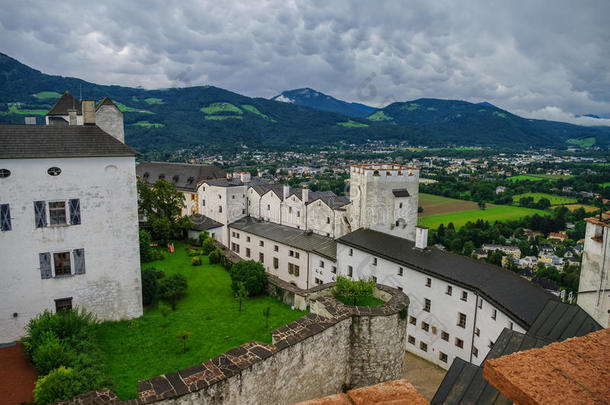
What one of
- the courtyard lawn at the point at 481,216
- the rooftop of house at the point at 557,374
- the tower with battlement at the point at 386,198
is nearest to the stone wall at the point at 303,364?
the rooftop of house at the point at 557,374

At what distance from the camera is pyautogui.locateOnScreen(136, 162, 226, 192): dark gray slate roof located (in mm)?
67688

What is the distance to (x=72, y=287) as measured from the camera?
2128 cm

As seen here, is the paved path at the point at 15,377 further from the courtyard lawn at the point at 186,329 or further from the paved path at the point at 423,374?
the paved path at the point at 423,374

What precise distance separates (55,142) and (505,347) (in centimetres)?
2300

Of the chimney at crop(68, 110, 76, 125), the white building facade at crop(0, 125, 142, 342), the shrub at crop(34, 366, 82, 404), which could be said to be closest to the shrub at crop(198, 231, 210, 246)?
the chimney at crop(68, 110, 76, 125)

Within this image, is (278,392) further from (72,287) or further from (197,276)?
(197,276)

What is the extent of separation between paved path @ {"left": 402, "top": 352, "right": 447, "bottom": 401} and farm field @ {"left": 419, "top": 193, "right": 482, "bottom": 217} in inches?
2824

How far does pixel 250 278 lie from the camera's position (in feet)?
91.4

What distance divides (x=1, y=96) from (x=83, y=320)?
226m

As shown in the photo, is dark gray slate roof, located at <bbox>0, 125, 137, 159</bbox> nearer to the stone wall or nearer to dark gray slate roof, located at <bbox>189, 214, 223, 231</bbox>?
the stone wall

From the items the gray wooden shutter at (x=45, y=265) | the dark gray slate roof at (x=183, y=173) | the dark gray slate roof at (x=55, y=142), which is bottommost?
the gray wooden shutter at (x=45, y=265)

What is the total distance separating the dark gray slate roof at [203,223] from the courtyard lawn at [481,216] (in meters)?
52.5

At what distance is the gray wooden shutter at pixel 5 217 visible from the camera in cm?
1916

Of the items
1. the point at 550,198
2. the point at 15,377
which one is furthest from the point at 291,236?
the point at 550,198
